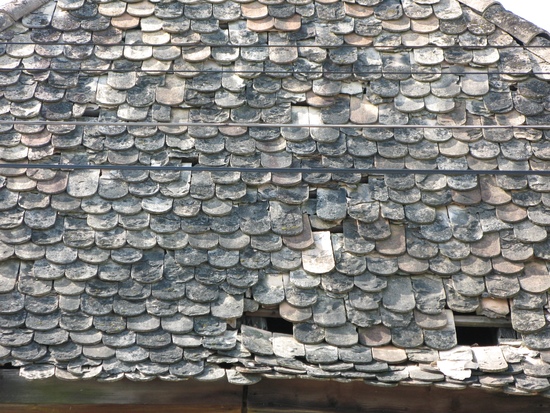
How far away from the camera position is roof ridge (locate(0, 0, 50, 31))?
A: 6.48m

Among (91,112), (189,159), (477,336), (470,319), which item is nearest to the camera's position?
(470,319)

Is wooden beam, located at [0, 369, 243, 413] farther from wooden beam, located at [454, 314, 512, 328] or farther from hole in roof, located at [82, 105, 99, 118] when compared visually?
hole in roof, located at [82, 105, 99, 118]

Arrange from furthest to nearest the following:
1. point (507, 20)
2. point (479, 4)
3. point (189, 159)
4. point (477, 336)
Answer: point (479, 4) → point (507, 20) → point (189, 159) → point (477, 336)

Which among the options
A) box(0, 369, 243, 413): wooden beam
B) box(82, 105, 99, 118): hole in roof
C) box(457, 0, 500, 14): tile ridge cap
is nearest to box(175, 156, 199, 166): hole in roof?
box(82, 105, 99, 118): hole in roof

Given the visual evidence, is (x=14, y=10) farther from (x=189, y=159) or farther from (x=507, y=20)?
(x=507, y=20)

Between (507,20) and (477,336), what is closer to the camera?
(477,336)

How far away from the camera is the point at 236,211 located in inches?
224

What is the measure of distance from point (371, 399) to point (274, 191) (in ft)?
5.05

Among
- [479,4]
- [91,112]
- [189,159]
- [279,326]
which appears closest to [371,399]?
[279,326]

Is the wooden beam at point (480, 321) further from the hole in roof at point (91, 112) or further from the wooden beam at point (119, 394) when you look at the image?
the hole in roof at point (91, 112)

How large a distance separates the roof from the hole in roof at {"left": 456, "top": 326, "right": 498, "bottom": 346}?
0.24 metres

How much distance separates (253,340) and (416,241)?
1306 mm

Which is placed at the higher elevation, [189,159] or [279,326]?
[189,159]

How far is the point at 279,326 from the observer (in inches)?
220
